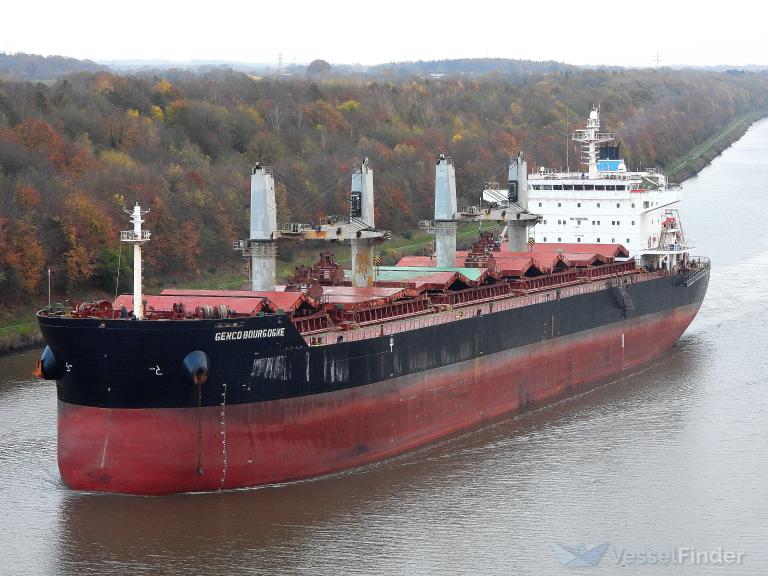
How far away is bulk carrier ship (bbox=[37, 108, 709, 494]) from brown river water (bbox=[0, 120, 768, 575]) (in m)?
0.59

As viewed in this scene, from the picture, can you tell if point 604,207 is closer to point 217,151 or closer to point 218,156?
point 218,156

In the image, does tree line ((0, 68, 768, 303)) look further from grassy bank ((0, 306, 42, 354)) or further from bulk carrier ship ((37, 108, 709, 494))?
bulk carrier ship ((37, 108, 709, 494))

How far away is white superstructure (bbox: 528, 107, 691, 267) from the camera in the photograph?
3678 cm

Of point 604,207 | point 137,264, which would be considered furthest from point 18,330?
point 604,207

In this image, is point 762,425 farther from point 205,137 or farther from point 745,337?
point 205,137

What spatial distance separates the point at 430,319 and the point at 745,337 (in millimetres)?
14263

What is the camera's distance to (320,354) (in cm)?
2158

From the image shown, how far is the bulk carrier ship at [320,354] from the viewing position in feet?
65.6

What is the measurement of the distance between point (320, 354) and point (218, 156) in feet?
127

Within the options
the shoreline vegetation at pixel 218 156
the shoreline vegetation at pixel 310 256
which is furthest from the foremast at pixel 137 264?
the shoreline vegetation at pixel 218 156

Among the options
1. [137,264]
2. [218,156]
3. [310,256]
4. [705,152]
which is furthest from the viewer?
[705,152]

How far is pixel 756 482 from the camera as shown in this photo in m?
21.7

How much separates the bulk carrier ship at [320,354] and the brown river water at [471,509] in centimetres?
59

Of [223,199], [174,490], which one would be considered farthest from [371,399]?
[223,199]
